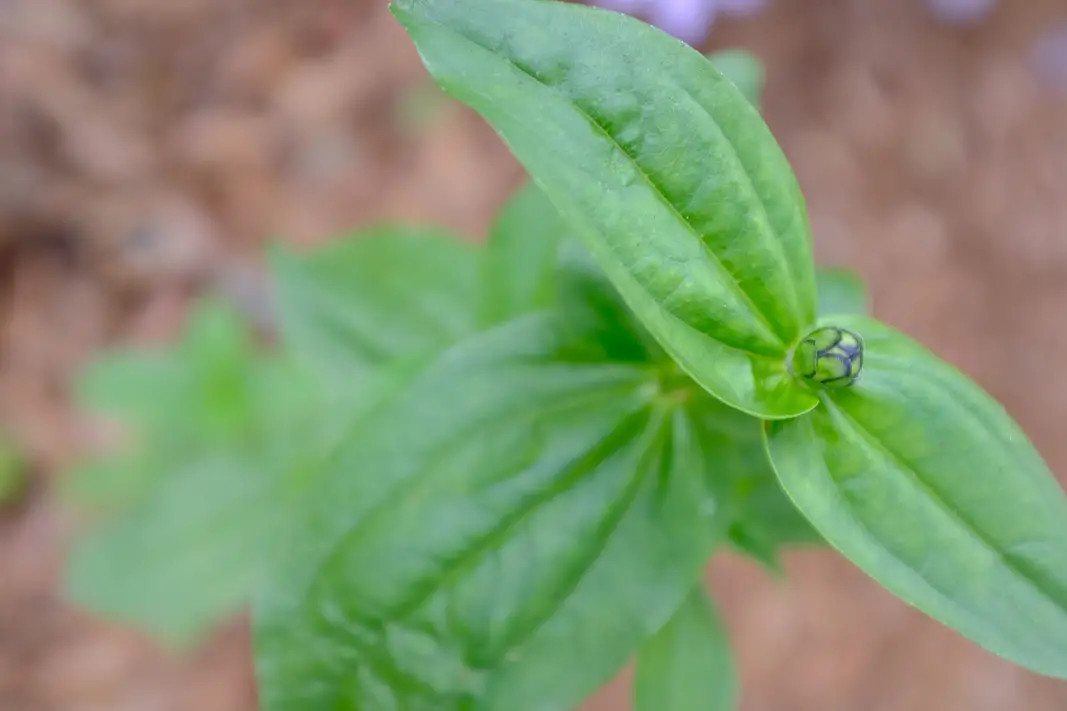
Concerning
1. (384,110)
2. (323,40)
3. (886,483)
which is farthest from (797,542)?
(323,40)

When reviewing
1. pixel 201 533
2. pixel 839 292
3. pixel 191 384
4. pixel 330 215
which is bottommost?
pixel 201 533

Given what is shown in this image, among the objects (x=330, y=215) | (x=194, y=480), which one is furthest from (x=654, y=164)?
(x=330, y=215)

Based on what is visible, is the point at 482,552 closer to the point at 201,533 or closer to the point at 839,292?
the point at 839,292

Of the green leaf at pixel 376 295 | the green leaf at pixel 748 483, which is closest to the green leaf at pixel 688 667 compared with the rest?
the green leaf at pixel 748 483

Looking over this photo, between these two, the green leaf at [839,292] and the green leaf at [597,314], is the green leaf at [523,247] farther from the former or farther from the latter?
the green leaf at [839,292]

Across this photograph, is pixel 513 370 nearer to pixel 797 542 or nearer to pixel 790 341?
pixel 790 341

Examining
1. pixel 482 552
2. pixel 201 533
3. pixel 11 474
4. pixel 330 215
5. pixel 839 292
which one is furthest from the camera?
pixel 330 215
